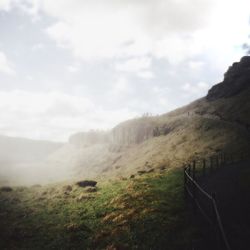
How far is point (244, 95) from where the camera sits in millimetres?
95000

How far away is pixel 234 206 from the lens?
59.6ft

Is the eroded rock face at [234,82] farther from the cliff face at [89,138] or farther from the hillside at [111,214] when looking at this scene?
the cliff face at [89,138]

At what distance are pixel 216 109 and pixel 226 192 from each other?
8169cm

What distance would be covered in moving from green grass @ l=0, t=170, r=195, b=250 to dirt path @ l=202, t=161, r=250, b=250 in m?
2.21

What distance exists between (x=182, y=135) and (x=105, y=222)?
231 feet

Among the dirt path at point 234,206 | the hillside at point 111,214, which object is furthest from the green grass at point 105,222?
the dirt path at point 234,206

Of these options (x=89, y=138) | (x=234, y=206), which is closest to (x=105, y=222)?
(x=234, y=206)

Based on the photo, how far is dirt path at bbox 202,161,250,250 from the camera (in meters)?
14.0

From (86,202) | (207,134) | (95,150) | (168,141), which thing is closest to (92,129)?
(95,150)

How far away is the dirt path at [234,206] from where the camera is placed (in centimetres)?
1397

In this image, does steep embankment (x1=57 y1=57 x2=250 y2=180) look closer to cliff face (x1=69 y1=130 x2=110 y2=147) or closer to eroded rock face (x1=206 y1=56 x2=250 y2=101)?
eroded rock face (x1=206 y1=56 x2=250 y2=101)

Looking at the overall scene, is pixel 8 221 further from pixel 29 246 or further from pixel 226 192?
pixel 226 192

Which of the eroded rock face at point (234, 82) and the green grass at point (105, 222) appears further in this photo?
the eroded rock face at point (234, 82)

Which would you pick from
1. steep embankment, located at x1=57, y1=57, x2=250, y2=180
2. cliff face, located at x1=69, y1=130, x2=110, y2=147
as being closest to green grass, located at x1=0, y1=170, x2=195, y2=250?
steep embankment, located at x1=57, y1=57, x2=250, y2=180
